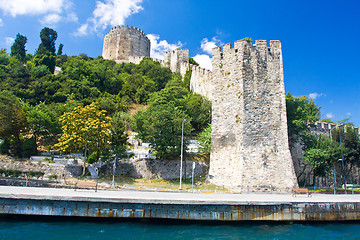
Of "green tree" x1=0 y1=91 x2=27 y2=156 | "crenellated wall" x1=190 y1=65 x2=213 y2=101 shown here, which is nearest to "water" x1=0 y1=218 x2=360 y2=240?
"green tree" x1=0 y1=91 x2=27 y2=156

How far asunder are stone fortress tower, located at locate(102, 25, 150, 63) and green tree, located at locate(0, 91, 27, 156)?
144 ft

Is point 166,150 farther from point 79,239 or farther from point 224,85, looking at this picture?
point 79,239

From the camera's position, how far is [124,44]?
68.8m

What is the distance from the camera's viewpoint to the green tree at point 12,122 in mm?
23750

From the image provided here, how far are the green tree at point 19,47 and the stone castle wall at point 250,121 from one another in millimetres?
52045

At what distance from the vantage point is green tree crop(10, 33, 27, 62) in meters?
55.8

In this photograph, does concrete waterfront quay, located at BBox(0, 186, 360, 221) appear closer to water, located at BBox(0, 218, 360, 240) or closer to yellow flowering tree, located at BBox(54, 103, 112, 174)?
water, located at BBox(0, 218, 360, 240)

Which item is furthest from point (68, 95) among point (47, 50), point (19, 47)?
point (19, 47)

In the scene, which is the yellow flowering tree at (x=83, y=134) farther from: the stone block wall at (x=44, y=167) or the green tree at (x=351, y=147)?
the green tree at (x=351, y=147)

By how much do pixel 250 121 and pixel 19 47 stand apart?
58.0 m

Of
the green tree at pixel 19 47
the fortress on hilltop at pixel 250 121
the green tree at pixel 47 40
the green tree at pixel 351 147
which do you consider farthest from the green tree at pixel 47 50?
the green tree at pixel 351 147

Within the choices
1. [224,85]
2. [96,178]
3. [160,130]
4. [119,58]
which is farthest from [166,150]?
[119,58]

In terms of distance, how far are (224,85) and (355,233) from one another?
13932 millimetres

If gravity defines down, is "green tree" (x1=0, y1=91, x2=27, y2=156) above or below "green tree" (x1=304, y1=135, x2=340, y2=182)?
above
